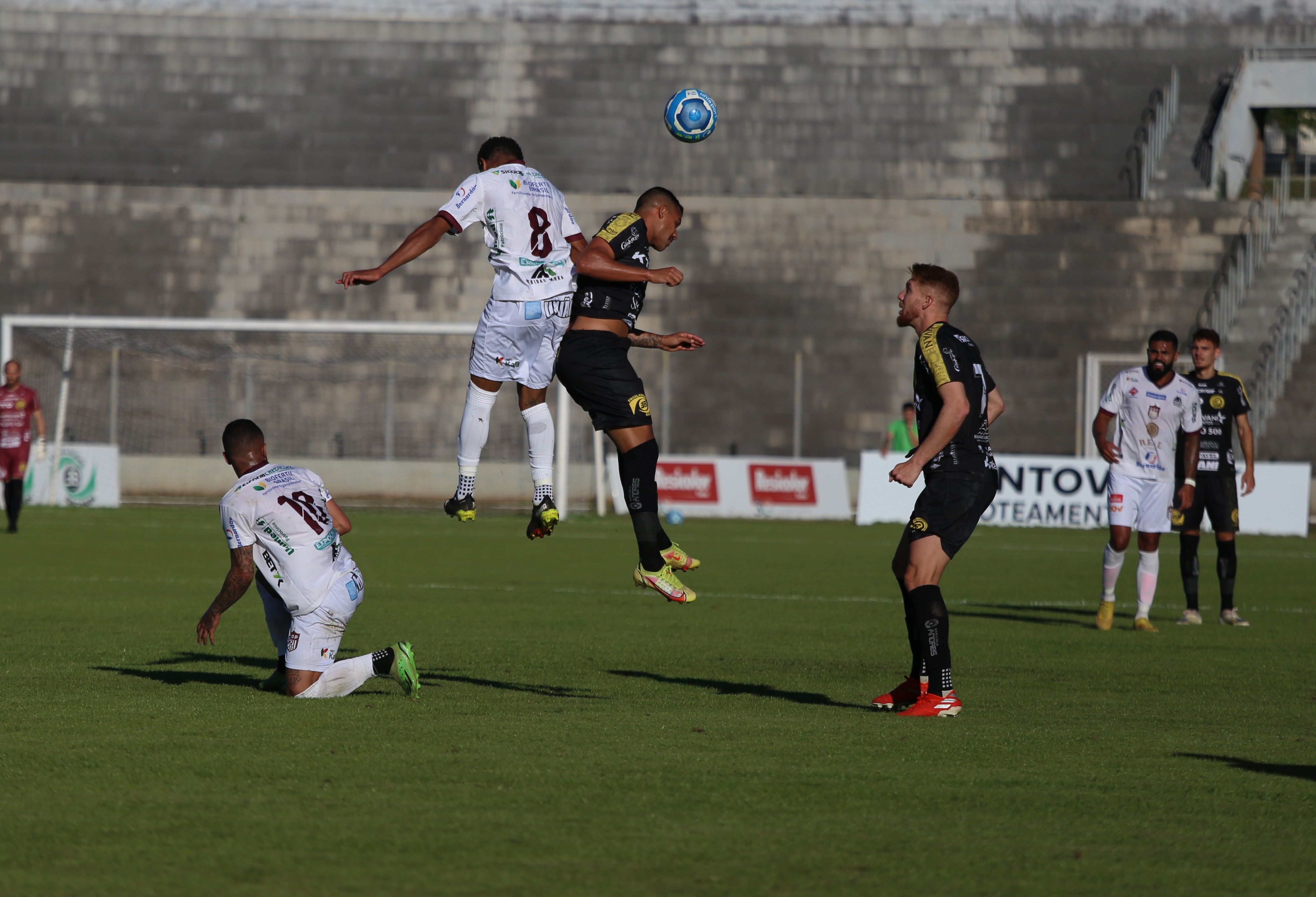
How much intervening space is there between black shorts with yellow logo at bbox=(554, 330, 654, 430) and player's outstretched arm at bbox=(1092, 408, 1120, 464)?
16.0ft

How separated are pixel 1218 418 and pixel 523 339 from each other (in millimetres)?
7030

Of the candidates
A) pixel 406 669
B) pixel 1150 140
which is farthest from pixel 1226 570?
pixel 1150 140

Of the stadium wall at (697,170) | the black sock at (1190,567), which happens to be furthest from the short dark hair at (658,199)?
the stadium wall at (697,170)

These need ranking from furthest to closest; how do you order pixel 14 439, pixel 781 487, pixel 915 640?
pixel 781 487 < pixel 14 439 < pixel 915 640

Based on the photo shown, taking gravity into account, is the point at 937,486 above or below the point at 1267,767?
above

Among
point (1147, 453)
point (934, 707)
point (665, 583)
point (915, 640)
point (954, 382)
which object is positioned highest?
point (954, 382)

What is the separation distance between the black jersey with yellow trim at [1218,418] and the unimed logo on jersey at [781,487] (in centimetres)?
1309

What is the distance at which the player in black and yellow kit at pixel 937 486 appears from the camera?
7.30 m

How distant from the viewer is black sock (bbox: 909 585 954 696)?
24.2 ft

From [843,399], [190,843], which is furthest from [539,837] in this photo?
[843,399]

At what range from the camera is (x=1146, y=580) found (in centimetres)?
1203

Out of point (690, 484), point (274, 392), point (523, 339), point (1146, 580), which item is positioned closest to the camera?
point (523, 339)

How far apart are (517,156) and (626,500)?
2.05m

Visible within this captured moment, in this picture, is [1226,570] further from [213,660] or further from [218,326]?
[218,326]
